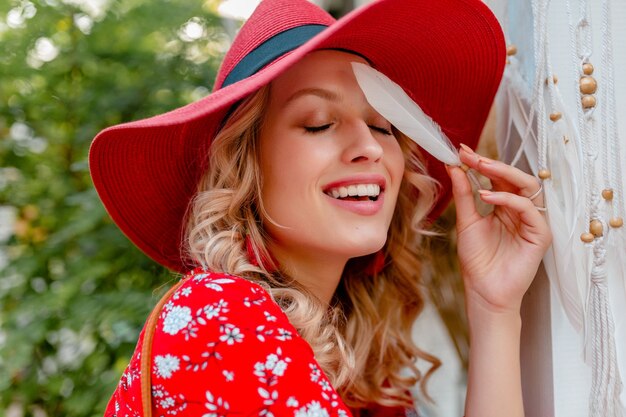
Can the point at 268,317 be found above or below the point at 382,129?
below

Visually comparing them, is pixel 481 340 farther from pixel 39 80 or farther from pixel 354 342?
pixel 39 80

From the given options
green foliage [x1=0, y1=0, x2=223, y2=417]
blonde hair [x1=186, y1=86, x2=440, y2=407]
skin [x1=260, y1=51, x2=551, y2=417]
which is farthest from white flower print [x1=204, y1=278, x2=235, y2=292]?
green foliage [x1=0, y1=0, x2=223, y2=417]

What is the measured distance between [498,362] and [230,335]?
673 millimetres

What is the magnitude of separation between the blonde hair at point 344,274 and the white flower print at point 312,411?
270 mm

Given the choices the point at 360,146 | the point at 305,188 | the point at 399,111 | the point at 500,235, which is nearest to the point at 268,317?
the point at 305,188

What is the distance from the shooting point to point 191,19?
81.0 inches

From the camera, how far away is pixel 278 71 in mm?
1154

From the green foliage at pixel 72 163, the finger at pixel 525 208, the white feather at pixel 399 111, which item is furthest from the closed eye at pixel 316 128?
the green foliage at pixel 72 163

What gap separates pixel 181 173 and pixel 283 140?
1.05 feet

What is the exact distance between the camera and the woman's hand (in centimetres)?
133

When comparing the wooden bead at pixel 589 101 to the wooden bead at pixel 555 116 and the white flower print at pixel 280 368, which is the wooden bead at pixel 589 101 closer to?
the wooden bead at pixel 555 116

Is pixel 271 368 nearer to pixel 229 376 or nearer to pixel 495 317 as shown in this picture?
pixel 229 376

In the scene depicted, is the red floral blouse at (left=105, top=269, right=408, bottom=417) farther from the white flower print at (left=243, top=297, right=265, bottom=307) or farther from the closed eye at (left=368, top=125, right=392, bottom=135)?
the closed eye at (left=368, top=125, right=392, bottom=135)

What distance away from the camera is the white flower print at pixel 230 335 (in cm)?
109
